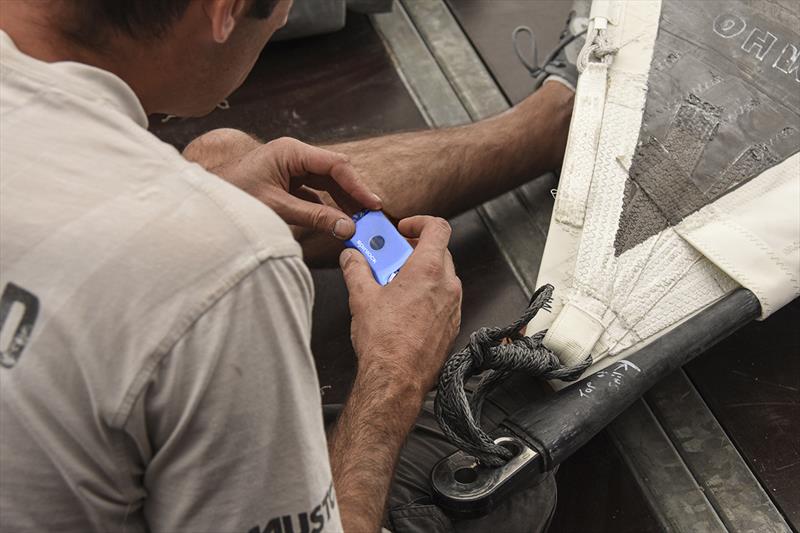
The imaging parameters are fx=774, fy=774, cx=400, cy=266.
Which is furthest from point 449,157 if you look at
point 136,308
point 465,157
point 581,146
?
point 136,308

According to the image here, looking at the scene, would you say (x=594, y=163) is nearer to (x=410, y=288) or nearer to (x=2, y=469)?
(x=410, y=288)

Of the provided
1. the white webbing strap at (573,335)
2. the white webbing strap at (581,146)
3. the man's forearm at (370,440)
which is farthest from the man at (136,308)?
the white webbing strap at (581,146)

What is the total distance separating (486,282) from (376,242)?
0.86ft

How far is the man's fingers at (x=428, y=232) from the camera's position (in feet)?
2.48

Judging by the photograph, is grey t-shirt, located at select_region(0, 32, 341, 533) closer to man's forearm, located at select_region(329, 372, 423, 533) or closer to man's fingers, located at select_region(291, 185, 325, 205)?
man's forearm, located at select_region(329, 372, 423, 533)

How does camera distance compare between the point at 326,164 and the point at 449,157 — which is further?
the point at 449,157

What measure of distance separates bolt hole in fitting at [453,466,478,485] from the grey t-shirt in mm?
294

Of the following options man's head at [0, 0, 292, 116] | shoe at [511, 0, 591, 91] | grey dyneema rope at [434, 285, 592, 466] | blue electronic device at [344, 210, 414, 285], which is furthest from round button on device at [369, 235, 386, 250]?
shoe at [511, 0, 591, 91]

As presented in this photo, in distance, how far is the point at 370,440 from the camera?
0.67m

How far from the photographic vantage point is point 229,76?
0.61m

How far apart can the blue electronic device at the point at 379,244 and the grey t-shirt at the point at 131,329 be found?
0.29 meters

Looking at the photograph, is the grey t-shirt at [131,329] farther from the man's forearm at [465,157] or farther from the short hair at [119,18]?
the man's forearm at [465,157]

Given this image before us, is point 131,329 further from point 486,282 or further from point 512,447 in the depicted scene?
point 486,282

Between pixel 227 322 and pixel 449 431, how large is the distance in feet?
1.17
